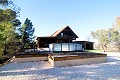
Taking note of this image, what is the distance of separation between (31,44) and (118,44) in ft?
51.5

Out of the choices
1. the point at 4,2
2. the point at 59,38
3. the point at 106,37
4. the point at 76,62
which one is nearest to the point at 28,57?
the point at 76,62

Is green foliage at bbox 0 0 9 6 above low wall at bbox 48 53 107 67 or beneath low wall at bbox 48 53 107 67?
above

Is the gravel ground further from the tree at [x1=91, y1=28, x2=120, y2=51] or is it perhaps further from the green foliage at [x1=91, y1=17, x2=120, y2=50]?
the tree at [x1=91, y1=28, x2=120, y2=51]

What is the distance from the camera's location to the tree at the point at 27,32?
25645mm

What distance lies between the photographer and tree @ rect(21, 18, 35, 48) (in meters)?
25.6

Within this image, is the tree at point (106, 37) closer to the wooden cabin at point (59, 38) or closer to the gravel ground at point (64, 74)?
the wooden cabin at point (59, 38)

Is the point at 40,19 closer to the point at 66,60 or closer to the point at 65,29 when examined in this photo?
the point at 65,29

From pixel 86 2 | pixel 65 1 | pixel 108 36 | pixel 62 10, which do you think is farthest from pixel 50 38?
pixel 108 36

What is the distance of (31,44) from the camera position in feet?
92.4

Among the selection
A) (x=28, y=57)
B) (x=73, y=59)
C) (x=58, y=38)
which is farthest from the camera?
(x=58, y=38)

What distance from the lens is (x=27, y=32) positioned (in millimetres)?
27000

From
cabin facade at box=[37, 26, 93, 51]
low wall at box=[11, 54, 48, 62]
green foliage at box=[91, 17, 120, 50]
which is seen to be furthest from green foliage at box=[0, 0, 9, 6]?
green foliage at box=[91, 17, 120, 50]

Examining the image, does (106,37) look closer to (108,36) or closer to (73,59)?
(108,36)

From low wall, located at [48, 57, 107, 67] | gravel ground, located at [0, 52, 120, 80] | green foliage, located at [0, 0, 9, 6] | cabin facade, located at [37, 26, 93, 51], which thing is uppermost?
green foliage, located at [0, 0, 9, 6]
